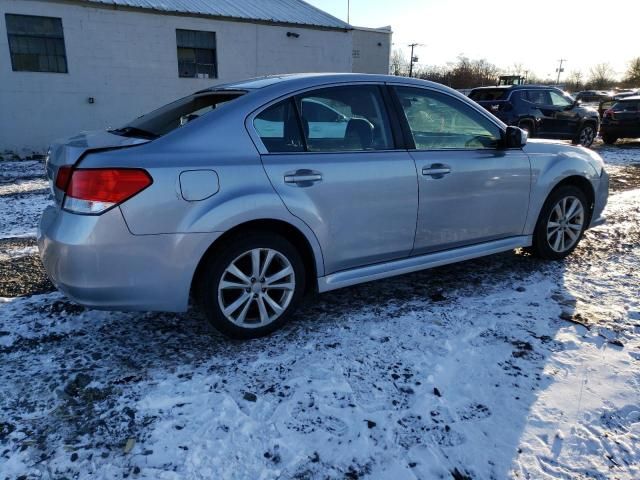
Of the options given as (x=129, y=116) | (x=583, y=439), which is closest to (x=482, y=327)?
(x=583, y=439)

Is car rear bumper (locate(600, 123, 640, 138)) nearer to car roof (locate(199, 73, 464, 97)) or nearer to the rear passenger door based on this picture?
car roof (locate(199, 73, 464, 97))

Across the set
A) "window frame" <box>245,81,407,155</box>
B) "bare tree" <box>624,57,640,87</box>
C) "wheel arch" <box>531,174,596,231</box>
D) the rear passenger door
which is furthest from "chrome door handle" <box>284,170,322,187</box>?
"bare tree" <box>624,57,640,87</box>

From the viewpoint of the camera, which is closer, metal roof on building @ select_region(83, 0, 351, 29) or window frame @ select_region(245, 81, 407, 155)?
window frame @ select_region(245, 81, 407, 155)

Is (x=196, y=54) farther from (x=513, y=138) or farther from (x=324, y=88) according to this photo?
(x=513, y=138)

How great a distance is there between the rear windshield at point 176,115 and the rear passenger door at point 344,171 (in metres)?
0.41

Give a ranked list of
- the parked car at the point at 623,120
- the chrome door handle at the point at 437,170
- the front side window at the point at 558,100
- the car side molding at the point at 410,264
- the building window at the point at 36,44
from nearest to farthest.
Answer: the car side molding at the point at 410,264 < the chrome door handle at the point at 437,170 < the building window at the point at 36,44 < the front side window at the point at 558,100 < the parked car at the point at 623,120

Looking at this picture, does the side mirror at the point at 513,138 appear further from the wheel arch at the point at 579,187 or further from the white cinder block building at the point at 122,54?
the white cinder block building at the point at 122,54

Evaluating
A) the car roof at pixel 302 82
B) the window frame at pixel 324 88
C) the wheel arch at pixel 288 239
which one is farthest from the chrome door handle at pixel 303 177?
the car roof at pixel 302 82

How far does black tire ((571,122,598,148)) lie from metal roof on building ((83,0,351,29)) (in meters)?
8.31

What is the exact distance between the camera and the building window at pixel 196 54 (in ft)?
46.4

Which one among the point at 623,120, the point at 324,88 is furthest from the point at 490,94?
the point at 324,88

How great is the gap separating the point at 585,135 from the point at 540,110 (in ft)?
7.70

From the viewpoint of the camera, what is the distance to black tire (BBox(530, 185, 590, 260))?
436cm

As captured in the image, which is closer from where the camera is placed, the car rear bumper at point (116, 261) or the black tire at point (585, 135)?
the car rear bumper at point (116, 261)
